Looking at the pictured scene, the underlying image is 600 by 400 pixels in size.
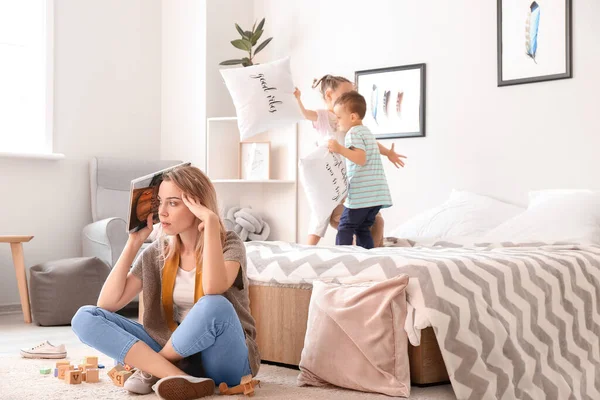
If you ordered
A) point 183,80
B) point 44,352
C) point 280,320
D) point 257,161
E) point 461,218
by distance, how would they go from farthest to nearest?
point 183,80 < point 257,161 < point 461,218 < point 44,352 < point 280,320

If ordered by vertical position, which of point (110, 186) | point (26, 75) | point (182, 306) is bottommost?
point (182, 306)

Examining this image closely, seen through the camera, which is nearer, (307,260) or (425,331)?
(425,331)

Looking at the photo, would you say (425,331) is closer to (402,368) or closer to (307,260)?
(402,368)

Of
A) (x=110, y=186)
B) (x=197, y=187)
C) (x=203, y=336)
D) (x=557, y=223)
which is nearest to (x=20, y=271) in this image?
(x=110, y=186)

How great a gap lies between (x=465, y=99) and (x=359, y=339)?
2237 mm

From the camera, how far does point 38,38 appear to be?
4.72 meters

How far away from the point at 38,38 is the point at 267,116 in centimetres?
164

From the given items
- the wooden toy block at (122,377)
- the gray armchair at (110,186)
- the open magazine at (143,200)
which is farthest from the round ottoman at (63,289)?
the open magazine at (143,200)

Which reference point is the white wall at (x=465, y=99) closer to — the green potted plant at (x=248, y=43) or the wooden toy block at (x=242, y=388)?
the green potted plant at (x=248, y=43)

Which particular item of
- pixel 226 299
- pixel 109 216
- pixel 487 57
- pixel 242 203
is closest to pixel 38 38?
pixel 109 216

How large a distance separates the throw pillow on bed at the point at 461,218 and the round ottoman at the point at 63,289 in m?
1.55

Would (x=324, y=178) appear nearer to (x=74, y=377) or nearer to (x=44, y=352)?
(x=44, y=352)

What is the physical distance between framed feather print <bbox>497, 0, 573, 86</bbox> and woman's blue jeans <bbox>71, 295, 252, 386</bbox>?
2393 millimetres

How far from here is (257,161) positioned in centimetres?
500
